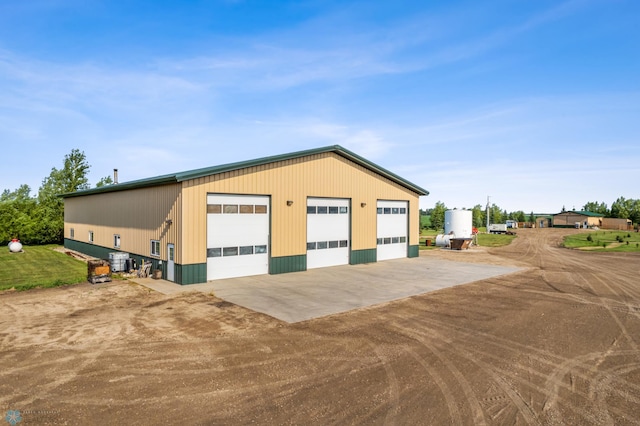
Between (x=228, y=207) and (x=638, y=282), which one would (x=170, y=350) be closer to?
(x=228, y=207)

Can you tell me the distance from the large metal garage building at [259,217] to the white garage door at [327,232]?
0.22ft

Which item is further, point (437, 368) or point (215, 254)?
point (215, 254)

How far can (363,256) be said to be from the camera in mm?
26578

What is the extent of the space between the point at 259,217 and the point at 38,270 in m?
14.2

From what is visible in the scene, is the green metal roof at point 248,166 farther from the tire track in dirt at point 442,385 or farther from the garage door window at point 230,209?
the tire track in dirt at point 442,385

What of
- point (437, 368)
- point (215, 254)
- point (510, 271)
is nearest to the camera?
point (437, 368)

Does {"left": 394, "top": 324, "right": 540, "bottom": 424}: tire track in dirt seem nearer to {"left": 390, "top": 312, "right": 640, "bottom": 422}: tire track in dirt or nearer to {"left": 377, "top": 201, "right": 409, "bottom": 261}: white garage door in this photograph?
{"left": 390, "top": 312, "right": 640, "bottom": 422}: tire track in dirt

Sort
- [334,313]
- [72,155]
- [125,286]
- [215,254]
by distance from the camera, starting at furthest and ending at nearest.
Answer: [72,155] → [215,254] → [125,286] → [334,313]

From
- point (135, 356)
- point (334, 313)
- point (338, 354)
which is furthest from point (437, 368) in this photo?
point (135, 356)

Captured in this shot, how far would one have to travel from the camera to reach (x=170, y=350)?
372 inches

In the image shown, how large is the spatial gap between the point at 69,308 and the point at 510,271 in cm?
2465

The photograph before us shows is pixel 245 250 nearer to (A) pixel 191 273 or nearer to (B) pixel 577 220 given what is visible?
(A) pixel 191 273

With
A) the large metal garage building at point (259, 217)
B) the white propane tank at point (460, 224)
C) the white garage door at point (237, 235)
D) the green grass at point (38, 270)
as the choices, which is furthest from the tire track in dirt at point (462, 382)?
the white propane tank at point (460, 224)

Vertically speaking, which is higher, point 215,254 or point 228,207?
point 228,207
